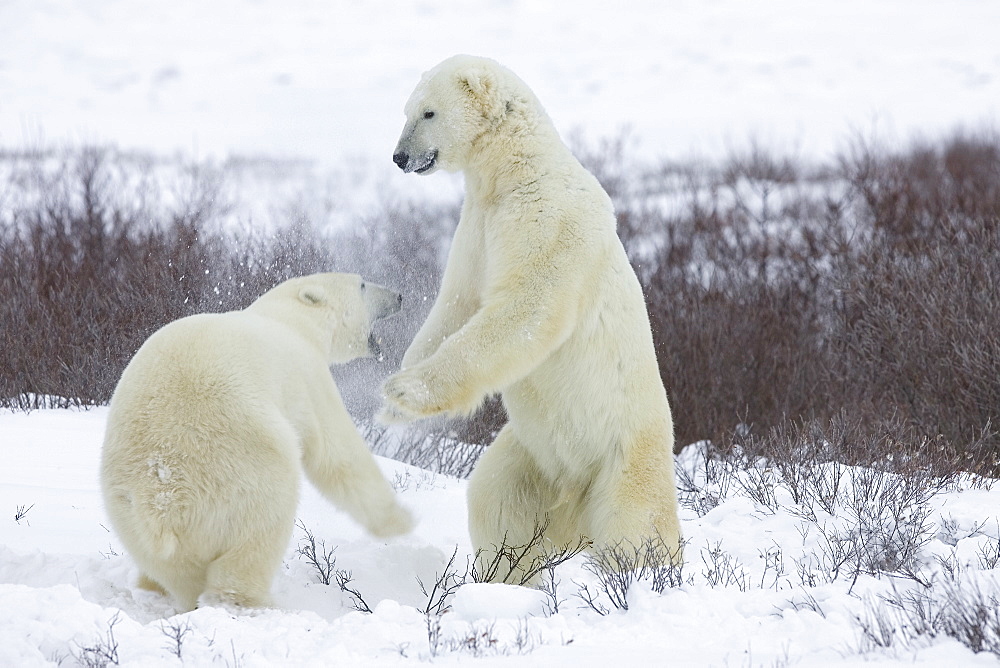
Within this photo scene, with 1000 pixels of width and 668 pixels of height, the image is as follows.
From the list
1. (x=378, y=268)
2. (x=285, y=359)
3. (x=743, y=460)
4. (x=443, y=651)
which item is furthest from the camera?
(x=378, y=268)

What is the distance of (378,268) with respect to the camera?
8.37 metres

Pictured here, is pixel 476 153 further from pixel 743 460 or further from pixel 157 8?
pixel 157 8

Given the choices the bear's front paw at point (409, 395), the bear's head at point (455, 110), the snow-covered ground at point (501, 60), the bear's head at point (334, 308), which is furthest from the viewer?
the snow-covered ground at point (501, 60)

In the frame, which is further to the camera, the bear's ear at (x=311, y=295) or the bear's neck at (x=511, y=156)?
the bear's ear at (x=311, y=295)

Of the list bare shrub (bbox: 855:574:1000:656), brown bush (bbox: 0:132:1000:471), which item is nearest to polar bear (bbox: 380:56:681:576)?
bare shrub (bbox: 855:574:1000:656)

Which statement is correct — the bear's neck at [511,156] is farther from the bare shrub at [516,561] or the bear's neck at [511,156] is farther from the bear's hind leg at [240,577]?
the bear's hind leg at [240,577]

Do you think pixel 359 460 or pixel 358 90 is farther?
pixel 358 90

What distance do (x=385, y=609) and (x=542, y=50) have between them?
29.8 m

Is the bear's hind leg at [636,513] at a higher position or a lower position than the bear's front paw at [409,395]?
lower

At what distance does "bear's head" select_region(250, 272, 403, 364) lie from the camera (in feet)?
10.2

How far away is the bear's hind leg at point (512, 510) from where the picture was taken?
118 inches

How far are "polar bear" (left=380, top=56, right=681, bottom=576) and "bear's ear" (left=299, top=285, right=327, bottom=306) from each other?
1.16 feet

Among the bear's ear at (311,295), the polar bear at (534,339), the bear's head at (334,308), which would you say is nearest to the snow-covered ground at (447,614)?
the polar bear at (534,339)

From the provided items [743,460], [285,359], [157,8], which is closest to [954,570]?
[285,359]
